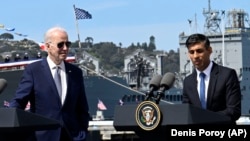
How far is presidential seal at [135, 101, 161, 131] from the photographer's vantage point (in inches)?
188

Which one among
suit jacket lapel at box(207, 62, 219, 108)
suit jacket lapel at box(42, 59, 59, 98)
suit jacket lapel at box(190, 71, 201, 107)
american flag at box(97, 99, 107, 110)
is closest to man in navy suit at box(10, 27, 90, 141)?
suit jacket lapel at box(42, 59, 59, 98)

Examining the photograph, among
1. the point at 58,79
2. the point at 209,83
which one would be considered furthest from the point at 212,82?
the point at 58,79

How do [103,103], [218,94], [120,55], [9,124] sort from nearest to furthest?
[9,124], [218,94], [103,103], [120,55]

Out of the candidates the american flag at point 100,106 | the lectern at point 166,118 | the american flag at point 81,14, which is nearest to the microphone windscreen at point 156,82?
the lectern at point 166,118

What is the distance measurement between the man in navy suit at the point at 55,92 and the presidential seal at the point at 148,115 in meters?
0.92

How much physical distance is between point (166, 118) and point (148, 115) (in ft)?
0.44

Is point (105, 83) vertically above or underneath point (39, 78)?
underneath

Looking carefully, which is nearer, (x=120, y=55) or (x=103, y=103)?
(x=103, y=103)

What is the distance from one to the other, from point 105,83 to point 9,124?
201ft

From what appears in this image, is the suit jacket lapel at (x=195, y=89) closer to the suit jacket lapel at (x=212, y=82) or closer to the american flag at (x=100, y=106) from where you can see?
the suit jacket lapel at (x=212, y=82)

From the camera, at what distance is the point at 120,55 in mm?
176250

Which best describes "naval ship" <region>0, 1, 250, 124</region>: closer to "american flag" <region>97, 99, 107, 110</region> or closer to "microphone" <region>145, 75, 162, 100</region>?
"american flag" <region>97, 99, 107, 110</region>

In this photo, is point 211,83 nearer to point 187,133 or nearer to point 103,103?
point 187,133

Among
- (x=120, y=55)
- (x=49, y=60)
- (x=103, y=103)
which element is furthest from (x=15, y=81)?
(x=120, y=55)
